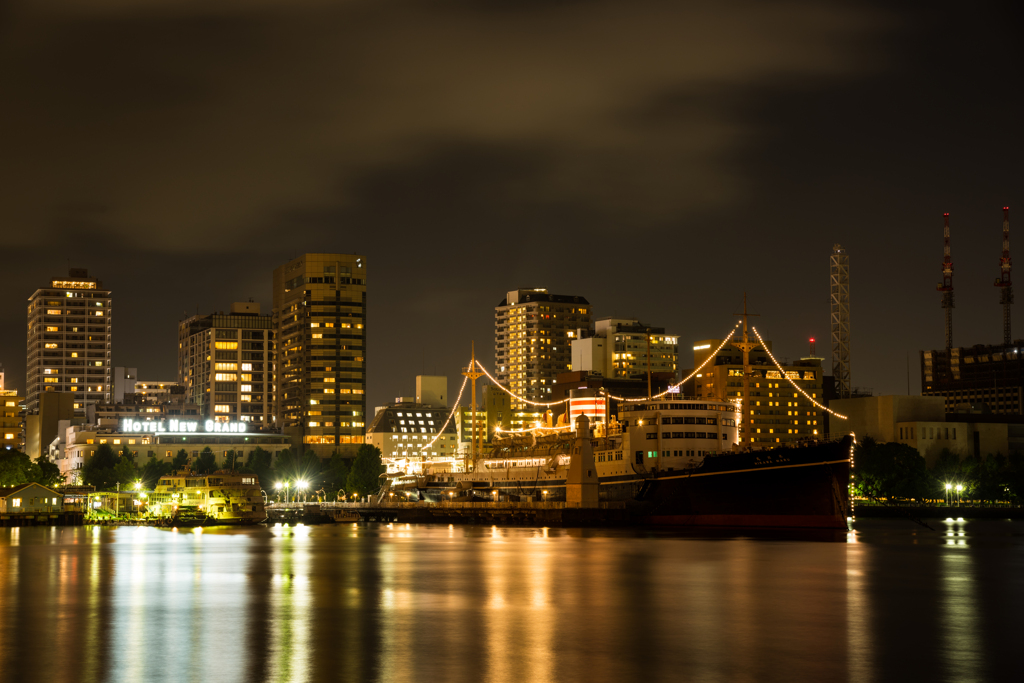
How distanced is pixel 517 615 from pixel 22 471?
13895cm

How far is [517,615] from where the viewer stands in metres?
38.4

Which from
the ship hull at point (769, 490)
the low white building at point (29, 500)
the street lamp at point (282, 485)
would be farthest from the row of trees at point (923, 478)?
the low white building at point (29, 500)

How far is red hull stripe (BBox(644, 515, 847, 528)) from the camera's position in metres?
92.9

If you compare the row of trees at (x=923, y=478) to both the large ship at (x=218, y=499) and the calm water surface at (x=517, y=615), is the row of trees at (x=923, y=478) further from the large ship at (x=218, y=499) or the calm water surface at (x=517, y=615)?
the calm water surface at (x=517, y=615)

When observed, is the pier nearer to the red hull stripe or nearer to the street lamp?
the red hull stripe

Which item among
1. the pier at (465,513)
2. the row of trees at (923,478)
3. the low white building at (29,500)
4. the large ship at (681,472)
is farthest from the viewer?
the row of trees at (923,478)

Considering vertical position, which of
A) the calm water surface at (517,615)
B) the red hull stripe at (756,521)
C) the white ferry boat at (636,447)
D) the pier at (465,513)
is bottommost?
the pier at (465,513)

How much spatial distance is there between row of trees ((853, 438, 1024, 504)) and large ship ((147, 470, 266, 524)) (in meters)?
86.9

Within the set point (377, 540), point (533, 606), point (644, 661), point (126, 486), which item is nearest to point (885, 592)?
point (533, 606)

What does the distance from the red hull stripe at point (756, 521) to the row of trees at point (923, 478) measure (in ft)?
220

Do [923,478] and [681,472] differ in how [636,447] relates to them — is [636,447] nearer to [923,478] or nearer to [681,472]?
[681,472]

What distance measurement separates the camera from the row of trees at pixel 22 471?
155m

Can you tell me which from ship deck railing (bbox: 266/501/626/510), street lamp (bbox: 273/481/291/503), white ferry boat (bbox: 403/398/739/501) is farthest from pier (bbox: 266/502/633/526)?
street lamp (bbox: 273/481/291/503)

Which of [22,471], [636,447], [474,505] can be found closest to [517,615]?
[636,447]
